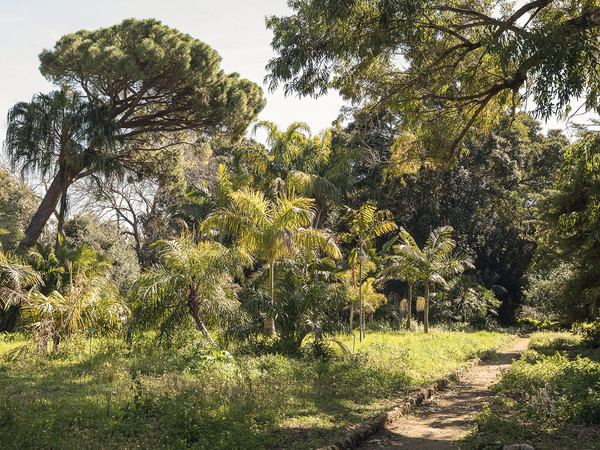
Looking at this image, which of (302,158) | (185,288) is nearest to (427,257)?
(302,158)

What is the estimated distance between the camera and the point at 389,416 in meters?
7.18

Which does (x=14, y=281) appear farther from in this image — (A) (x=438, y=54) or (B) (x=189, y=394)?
(A) (x=438, y=54)

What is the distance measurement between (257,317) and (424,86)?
6499 mm

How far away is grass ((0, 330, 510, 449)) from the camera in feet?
17.9

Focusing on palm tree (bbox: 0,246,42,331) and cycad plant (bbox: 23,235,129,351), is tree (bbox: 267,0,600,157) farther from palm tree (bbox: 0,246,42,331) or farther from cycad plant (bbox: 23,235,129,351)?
palm tree (bbox: 0,246,42,331)

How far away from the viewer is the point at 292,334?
1118cm

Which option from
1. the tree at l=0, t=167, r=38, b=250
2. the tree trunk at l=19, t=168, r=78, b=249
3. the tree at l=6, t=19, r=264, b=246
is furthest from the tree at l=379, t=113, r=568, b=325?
the tree at l=0, t=167, r=38, b=250

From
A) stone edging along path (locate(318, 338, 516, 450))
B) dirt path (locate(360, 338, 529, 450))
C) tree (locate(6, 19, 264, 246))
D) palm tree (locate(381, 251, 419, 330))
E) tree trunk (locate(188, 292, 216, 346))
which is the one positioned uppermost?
tree (locate(6, 19, 264, 246))

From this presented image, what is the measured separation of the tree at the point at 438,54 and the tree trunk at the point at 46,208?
11.9 m

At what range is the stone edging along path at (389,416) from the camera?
5.91 m

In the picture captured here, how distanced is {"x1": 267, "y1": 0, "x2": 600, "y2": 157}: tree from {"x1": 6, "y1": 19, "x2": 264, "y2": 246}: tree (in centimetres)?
951

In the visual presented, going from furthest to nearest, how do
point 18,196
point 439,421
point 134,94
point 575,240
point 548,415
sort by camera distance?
1. point 18,196
2. point 134,94
3. point 575,240
4. point 439,421
5. point 548,415

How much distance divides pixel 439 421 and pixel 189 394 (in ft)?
12.5

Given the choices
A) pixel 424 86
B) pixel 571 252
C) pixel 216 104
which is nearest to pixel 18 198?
pixel 216 104
